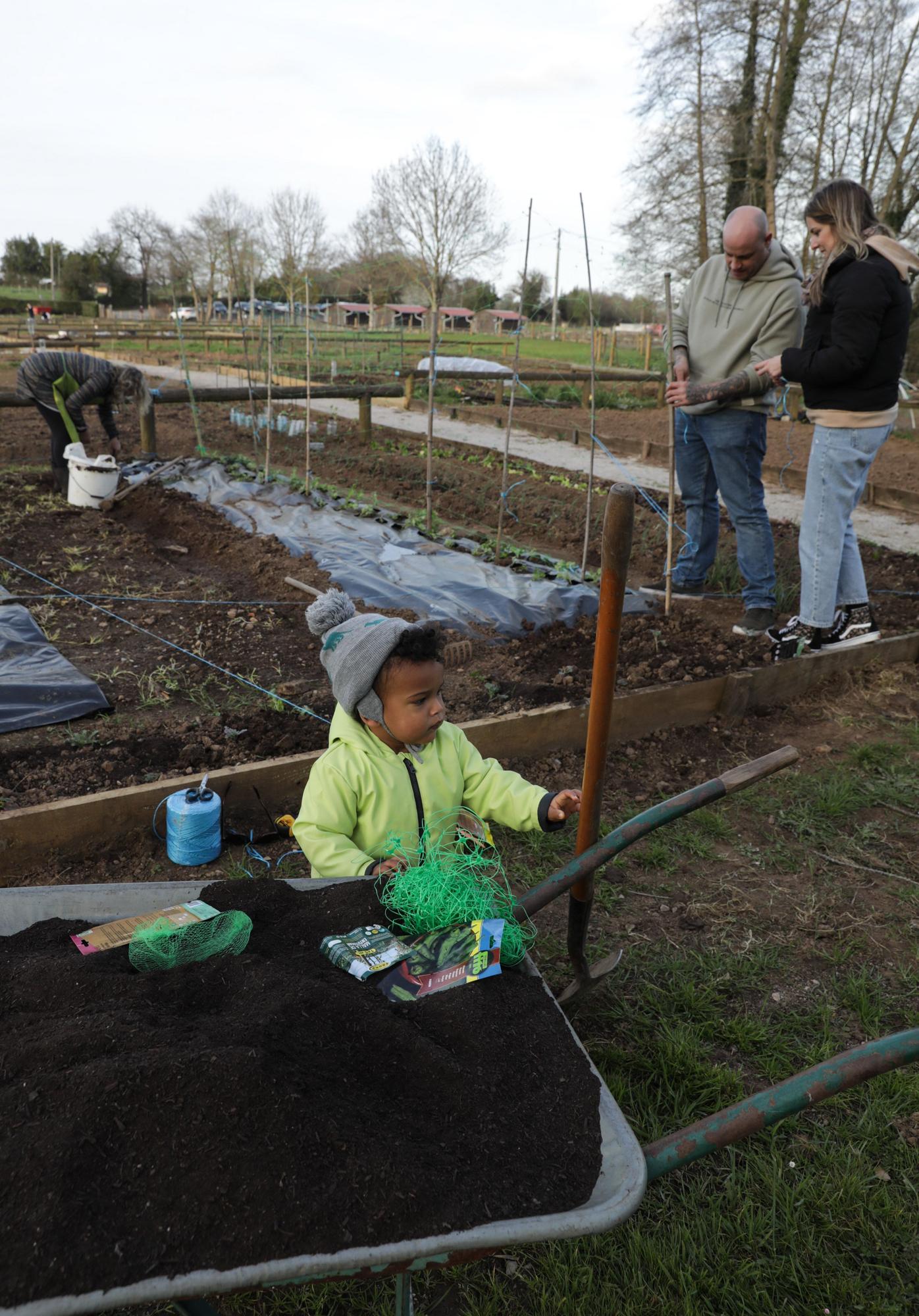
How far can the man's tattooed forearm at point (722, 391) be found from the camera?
414 cm

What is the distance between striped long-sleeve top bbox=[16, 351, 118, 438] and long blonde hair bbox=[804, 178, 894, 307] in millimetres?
6644

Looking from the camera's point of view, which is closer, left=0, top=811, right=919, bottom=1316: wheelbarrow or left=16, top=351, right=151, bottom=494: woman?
left=0, top=811, right=919, bottom=1316: wheelbarrow

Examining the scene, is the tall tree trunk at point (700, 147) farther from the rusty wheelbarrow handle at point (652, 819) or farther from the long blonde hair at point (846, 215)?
the rusty wheelbarrow handle at point (652, 819)

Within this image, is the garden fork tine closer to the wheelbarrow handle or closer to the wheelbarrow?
the wheelbarrow handle

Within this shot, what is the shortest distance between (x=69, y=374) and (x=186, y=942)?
7.78 metres

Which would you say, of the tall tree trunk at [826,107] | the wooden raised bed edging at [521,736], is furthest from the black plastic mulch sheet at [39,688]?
the tall tree trunk at [826,107]

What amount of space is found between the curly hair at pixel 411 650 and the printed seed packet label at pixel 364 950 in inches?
23.7

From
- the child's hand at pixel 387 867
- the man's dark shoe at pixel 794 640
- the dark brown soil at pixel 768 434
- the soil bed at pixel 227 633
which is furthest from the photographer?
the dark brown soil at pixel 768 434

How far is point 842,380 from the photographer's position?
3.72 meters

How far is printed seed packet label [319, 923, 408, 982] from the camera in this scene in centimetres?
161

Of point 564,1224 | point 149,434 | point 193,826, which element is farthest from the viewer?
point 149,434

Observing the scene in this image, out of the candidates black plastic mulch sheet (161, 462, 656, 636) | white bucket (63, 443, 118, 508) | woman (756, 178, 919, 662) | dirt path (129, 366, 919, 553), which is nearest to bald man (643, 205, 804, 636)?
woman (756, 178, 919, 662)

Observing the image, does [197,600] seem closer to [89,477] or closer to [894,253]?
[89,477]

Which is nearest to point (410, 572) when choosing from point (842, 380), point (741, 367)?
point (741, 367)
